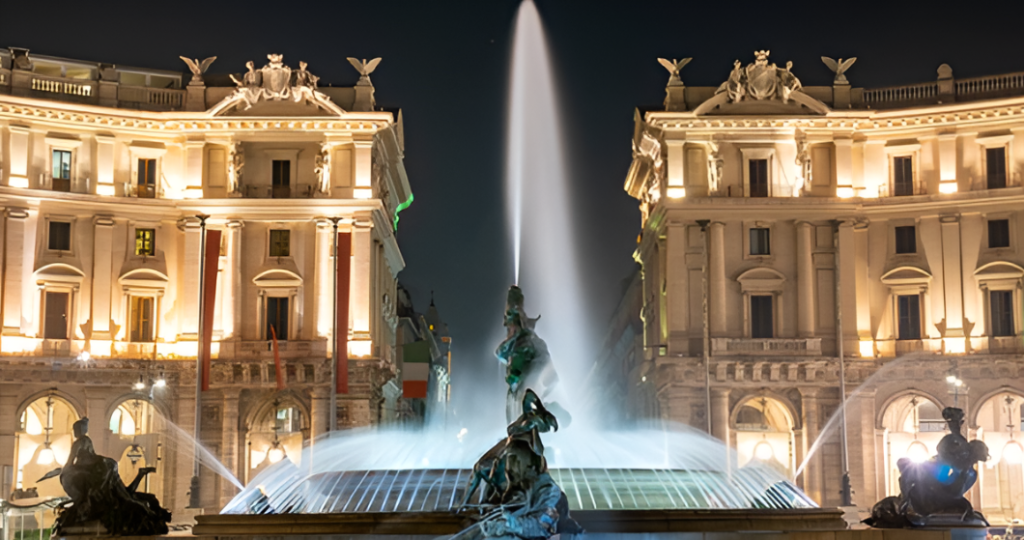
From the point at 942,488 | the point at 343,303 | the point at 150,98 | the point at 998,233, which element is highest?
the point at 150,98

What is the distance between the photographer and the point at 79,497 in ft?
76.9

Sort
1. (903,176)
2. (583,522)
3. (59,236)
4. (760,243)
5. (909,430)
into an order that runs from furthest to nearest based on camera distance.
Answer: (903,176), (760,243), (909,430), (59,236), (583,522)

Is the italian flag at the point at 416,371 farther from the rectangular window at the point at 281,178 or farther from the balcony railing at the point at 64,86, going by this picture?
the balcony railing at the point at 64,86

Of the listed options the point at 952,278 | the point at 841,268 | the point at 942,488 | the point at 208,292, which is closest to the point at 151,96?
the point at 208,292

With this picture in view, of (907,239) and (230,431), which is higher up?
(907,239)

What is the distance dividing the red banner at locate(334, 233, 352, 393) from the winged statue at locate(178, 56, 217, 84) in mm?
9861

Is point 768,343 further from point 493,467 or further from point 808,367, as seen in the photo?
point 493,467

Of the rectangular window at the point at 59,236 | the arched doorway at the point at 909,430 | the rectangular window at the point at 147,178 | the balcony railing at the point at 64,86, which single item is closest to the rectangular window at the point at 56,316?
the rectangular window at the point at 59,236

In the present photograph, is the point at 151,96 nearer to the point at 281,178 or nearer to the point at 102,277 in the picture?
the point at 281,178

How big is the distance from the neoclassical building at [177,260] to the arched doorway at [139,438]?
0.09m

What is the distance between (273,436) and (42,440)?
30.4 feet

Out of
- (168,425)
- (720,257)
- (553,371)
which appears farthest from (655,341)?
(553,371)

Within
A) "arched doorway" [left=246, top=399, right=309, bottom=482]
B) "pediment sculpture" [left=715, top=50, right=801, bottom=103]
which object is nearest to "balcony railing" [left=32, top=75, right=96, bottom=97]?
"arched doorway" [left=246, top=399, right=309, bottom=482]

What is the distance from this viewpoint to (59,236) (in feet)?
197
